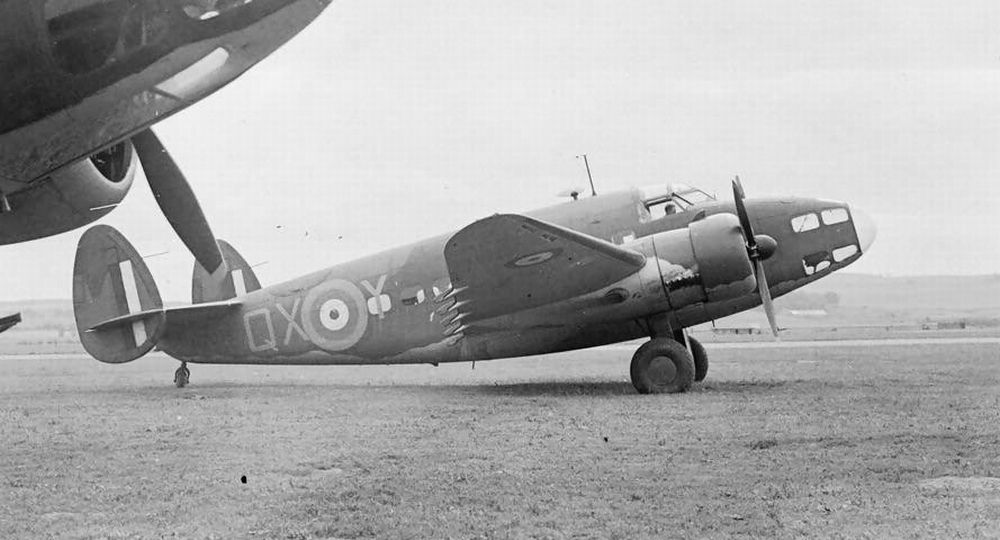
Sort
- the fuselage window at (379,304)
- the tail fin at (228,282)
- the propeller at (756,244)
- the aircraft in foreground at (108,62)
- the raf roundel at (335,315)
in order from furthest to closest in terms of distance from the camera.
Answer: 1. the tail fin at (228,282)
2. the raf roundel at (335,315)
3. the fuselage window at (379,304)
4. the propeller at (756,244)
5. the aircraft in foreground at (108,62)

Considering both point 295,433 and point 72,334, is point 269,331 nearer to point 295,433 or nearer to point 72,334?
point 295,433

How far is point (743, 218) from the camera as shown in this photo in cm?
1123

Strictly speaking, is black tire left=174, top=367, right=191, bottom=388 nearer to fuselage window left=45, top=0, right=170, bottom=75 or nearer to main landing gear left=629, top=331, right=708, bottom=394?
main landing gear left=629, top=331, right=708, bottom=394

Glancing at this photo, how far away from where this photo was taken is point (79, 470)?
663 centimetres

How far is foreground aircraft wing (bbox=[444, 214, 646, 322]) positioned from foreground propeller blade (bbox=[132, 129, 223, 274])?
533 cm

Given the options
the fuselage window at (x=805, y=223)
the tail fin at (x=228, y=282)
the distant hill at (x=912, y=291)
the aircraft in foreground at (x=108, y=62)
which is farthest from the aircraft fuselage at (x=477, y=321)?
the distant hill at (x=912, y=291)

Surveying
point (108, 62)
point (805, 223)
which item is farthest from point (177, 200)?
point (805, 223)

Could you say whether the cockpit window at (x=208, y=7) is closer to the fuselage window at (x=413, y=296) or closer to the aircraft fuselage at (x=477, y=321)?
the aircraft fuselage at (x=477, y=321)

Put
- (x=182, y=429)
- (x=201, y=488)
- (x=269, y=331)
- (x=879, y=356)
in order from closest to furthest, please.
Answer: (x=201, y=488) < (x=182, y=429) < (x=269, y=331) < (x=879, y=356)

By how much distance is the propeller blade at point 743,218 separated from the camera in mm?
11123

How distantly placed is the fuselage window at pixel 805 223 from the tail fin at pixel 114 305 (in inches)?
317

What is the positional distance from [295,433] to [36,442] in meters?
2.07

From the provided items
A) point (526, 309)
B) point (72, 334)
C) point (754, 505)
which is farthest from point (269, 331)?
point (72, 334)

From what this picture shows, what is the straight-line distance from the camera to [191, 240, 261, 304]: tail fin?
14172 millimetres
